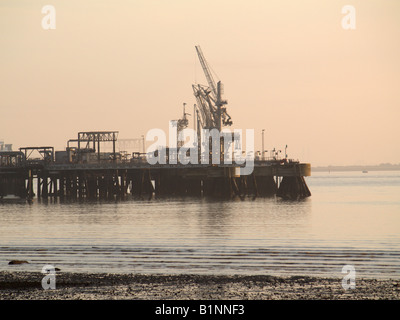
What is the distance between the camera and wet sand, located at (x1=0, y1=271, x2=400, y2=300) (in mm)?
20188

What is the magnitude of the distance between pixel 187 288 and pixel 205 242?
17.2 meters

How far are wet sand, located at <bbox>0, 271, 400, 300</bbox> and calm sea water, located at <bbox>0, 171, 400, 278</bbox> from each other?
216 centimetres

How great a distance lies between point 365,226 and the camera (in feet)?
170

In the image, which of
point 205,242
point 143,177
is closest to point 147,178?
point 143,177

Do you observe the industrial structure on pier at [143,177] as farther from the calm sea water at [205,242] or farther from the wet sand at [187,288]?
the wet sand at [187,288]

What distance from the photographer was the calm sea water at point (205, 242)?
27.6 meters

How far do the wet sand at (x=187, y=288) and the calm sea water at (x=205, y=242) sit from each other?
216 cm

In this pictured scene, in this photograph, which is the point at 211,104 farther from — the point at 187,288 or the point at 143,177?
the point at 187,288

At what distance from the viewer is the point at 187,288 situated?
71.3ft

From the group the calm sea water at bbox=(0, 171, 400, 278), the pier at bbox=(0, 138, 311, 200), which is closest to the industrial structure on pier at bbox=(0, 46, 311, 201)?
the pier at bbox=(0, 138, 311, 200)

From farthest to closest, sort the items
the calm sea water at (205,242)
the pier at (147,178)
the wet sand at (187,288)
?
the pier at (147,178) → the calm sea water at (205,242) → the wet sand at (187,288)

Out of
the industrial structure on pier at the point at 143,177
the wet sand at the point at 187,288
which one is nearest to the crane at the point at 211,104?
the industrial structure on pier at the point at 143,177

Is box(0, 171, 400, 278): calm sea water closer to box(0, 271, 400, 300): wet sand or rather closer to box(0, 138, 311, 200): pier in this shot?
box(0, 271, 400, 300): wet sand
